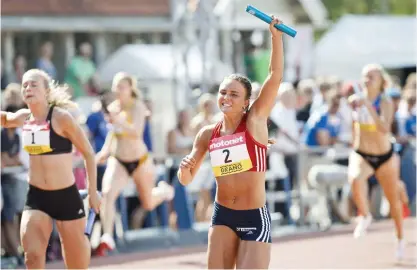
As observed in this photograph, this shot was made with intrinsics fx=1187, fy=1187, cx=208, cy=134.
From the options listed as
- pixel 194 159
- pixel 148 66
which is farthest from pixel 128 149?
pixel 148 66

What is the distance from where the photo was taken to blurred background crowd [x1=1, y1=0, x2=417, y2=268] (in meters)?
15.6

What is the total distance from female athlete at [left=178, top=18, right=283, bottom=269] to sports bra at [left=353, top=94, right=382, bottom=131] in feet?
16.7

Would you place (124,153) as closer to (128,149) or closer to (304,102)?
(128,149)

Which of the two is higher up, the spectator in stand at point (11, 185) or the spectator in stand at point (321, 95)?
the spectator in stand at point (321, 95)

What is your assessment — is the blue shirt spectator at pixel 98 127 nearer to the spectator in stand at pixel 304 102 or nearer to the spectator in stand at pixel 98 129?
the spectator in stand at pixel 98 129

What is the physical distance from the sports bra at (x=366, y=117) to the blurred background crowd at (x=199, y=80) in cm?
32

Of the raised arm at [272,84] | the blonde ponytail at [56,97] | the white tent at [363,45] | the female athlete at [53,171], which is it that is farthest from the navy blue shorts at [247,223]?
the white tent at [363,45]

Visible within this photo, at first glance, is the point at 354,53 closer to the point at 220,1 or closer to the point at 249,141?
the point at 220,1

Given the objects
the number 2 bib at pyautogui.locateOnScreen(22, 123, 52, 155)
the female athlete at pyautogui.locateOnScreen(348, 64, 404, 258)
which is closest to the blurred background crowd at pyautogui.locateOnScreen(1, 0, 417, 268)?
the female athlete at pyautogui.locateOnScreen(348, 64, 404, 258)

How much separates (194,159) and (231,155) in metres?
0.28

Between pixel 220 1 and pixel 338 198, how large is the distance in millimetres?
5579

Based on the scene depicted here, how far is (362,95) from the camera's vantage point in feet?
44.6

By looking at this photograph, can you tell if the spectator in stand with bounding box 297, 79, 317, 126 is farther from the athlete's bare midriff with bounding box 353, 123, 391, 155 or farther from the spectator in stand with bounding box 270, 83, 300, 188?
the athlete's bare midriff with bounding box 353, 123, 391, 155

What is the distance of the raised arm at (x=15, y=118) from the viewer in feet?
33.8
